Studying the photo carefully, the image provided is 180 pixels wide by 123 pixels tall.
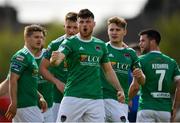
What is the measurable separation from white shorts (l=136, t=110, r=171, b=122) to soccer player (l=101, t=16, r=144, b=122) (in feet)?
2.66

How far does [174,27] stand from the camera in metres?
66.3

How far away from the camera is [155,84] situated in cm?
1925

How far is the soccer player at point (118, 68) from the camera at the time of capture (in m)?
18.4

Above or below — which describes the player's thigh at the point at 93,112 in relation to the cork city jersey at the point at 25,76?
below

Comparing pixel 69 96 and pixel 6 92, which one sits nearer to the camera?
pixel 69 96

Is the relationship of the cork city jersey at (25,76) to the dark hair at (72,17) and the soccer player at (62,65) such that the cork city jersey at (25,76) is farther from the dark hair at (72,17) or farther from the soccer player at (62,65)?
the dark hair at (72,17)

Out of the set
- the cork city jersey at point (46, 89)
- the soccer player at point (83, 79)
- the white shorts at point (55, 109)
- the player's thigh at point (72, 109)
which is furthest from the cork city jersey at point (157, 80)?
the player's thigh at point (72, 109)

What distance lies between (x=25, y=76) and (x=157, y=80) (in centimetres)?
283

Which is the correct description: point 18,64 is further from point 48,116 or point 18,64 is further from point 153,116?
point 153,116

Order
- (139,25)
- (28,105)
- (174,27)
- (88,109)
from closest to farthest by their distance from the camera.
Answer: (88,109)
(28,105)
(174,27)
(139,25)

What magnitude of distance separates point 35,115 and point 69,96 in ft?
4.62

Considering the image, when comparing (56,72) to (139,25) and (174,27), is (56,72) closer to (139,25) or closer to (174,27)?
(174,27)

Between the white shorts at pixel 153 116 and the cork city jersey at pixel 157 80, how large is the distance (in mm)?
80

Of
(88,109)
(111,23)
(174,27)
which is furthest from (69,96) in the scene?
(174,27)
